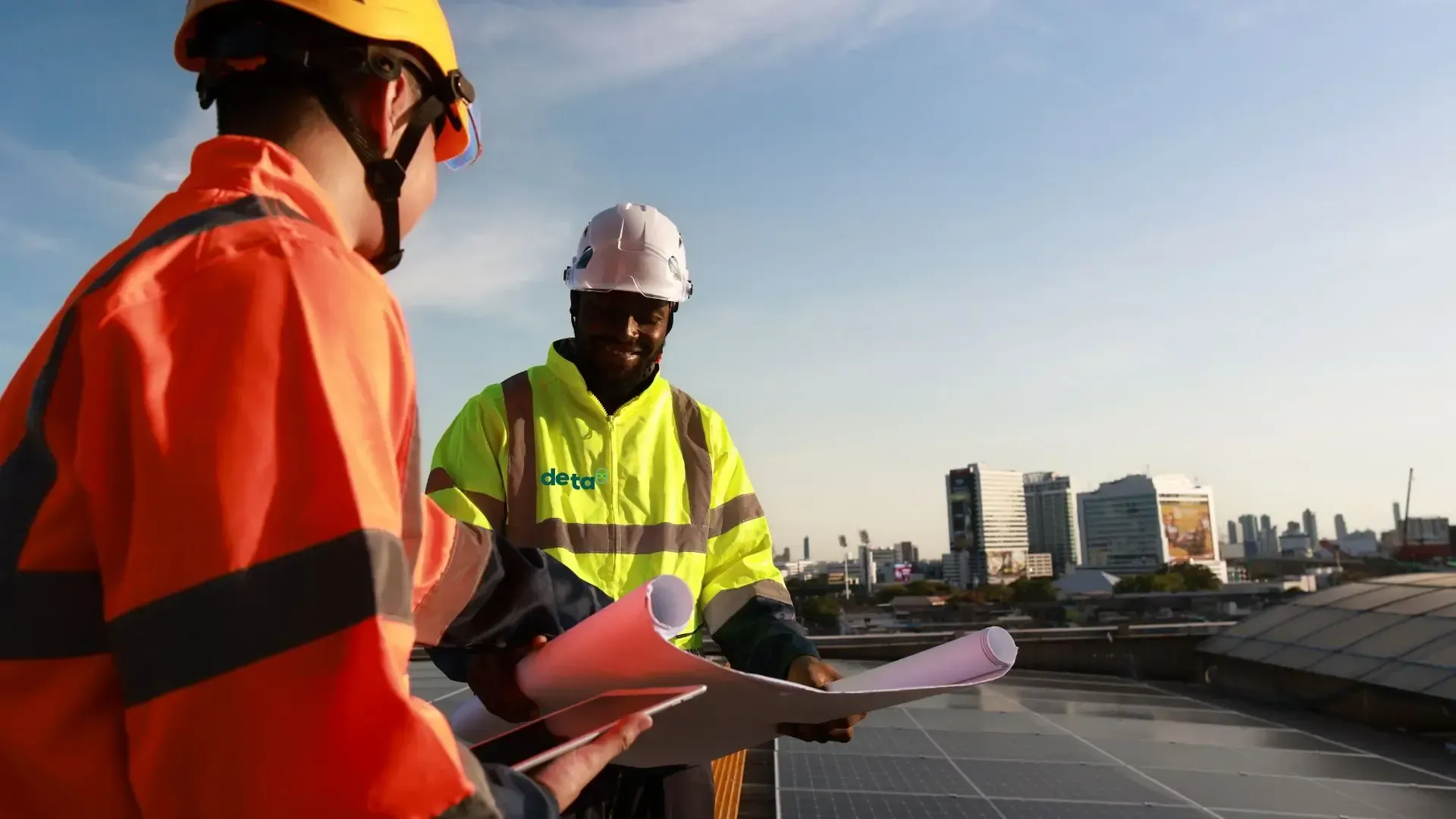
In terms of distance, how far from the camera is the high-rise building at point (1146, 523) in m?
124

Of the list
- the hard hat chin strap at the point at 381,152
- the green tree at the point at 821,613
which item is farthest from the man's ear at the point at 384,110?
the green tree at the point at 821,613

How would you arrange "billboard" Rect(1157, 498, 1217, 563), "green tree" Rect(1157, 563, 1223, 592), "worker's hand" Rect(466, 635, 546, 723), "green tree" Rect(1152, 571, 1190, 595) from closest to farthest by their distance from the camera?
"worker's hand" Rect(466, 635, 546, 723), "green tree" Rect(1152, 571, 1190, 595), "green tree" Rect(1157, 563, 1223, 592), "billboard" Rect(1157, 498, 1217, 563)

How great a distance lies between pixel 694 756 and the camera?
1936mm

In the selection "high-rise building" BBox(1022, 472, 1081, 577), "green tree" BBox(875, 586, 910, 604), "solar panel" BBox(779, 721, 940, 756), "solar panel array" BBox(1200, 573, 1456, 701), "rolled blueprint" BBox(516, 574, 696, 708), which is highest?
"high-rise building" BBox(1022, 472, 1081, 577)

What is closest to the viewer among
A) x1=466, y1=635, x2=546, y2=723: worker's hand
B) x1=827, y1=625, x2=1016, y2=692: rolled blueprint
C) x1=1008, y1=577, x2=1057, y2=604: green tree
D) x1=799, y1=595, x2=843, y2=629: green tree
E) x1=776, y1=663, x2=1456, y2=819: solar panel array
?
x1=827, y1=625, x2=1016, y2=692: rolled blueprint

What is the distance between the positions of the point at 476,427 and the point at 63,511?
184 cm

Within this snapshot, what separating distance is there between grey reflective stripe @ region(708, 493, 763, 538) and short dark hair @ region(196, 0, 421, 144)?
175 centimetres

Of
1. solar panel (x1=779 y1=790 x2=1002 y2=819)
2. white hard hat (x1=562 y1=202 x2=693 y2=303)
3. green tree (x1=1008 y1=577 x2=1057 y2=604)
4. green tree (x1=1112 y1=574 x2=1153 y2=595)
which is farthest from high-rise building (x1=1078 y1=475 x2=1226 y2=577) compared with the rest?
white hard hat (x1=562 y1=202 x2=693 y2=303)

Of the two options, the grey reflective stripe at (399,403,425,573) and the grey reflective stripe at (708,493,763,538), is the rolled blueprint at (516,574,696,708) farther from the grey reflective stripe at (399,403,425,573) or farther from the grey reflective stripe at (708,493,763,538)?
the grey reflective stripe at (708,493,763,538)

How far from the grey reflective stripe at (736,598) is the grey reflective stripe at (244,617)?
187 centimetres

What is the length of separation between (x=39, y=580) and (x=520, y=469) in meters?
1.80

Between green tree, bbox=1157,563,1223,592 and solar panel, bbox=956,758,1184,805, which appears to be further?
green tree, bbox=1157,563,1223,592

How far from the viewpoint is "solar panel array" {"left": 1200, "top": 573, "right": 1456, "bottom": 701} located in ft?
31.9

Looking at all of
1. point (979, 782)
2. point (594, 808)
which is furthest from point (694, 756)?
point (979, 782)
